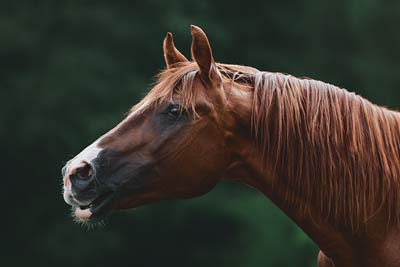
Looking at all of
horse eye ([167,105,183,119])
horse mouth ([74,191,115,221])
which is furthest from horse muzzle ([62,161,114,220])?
horse eye ([167,105,183,119])

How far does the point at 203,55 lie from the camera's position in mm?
2781

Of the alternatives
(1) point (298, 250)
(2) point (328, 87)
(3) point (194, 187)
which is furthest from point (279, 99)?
(1) point (298, 250)

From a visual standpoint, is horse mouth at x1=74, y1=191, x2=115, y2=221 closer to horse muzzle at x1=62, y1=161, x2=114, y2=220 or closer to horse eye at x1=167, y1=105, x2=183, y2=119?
horse muzzle at x1=62, y1=161, x2=114, y2=220

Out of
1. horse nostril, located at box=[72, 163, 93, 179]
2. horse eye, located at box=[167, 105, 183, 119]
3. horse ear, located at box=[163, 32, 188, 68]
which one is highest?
horse ear, located at box=[163, 32, 188, 68]

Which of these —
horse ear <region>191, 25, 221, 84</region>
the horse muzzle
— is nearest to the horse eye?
horse ear <region>191, 25, 221, 84</region>

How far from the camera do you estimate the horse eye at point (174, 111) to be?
9.11 ft

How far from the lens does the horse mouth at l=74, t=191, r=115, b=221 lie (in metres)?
2.76

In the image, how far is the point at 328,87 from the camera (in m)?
2.81

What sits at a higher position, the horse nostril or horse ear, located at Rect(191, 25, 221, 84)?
horse ear, located at Rect(191, 25, 221, 84)

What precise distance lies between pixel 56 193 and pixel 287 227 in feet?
9.31

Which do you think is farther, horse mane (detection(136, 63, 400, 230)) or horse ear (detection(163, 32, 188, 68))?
horse ear (detection(163, 32, 188, 68))

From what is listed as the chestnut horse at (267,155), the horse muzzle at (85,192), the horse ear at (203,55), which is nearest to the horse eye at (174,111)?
the chestnut horse at (267,155)

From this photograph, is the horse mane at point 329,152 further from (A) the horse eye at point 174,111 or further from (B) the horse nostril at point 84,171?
(B) the horse nostril at point 84,171

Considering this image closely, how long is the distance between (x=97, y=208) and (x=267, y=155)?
64 cm
